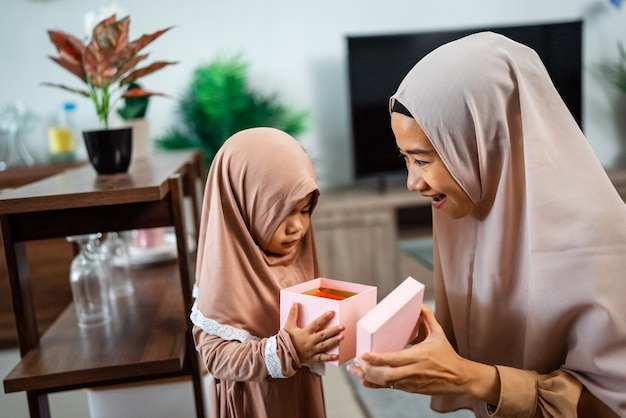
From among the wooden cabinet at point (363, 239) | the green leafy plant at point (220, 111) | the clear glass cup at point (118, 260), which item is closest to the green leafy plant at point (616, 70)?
the wooden cabinet at point (363, 239)

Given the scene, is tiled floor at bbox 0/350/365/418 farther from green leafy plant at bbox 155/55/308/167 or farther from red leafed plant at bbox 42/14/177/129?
green leafy plant at bbox 155/55/308/167

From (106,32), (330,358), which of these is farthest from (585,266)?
(106,32)

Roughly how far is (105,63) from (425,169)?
0.84m

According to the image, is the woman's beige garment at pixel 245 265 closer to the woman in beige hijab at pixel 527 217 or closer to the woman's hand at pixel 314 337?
the woman's hand at pixel 314 337

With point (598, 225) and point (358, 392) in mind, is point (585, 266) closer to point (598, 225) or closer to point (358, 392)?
point (598, 225)

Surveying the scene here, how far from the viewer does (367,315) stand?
891 mm

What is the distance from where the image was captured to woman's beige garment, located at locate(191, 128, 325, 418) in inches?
42.2

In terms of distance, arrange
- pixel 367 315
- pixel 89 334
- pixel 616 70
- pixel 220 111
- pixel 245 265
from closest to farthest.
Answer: pixel 367 315
pixel 245 265
pixel 89 334
pixel 220 111
pixel 616 70

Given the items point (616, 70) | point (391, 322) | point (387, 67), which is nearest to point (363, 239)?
point (387, 67)

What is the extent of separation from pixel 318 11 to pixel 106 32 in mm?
2624

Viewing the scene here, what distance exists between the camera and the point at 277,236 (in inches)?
44.4

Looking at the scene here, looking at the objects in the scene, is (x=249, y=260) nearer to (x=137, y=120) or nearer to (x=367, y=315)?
(x=367, y=315)

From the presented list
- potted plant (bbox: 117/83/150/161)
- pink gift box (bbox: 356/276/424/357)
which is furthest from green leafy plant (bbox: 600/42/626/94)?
pink gift box (bbox: 356/276/424/357)

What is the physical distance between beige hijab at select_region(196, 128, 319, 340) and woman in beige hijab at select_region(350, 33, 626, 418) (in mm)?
235
